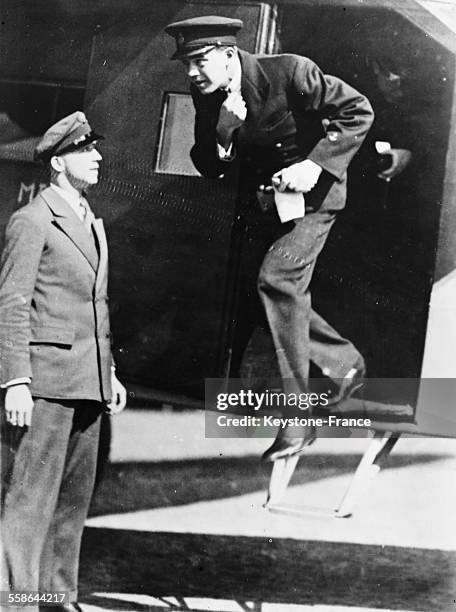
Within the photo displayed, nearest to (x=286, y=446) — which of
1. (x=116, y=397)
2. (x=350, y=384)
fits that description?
(x=350, y=384)

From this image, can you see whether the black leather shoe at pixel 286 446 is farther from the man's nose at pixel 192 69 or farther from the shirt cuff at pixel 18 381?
the man's nose at pixel 192 69

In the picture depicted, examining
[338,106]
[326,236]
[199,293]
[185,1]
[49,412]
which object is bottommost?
[49,412]

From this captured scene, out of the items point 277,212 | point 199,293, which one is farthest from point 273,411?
point 277,212

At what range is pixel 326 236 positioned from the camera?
12.7ft

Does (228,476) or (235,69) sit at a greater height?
(235,69)

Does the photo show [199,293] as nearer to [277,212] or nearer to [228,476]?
[277,212]

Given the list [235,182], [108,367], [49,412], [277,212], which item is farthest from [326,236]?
[49,412]

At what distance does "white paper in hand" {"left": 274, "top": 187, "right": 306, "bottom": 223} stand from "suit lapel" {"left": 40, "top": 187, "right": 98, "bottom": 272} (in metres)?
0.93

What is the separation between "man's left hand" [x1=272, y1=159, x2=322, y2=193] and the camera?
3.83m

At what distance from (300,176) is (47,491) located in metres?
1.91

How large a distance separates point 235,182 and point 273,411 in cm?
113

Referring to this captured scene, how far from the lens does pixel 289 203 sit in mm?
3857

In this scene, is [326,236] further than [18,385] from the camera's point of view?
Yes

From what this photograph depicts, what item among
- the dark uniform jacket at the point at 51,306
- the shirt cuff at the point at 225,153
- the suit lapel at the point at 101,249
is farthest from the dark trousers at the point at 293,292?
the dark uniform jacket at the point at 51,306
